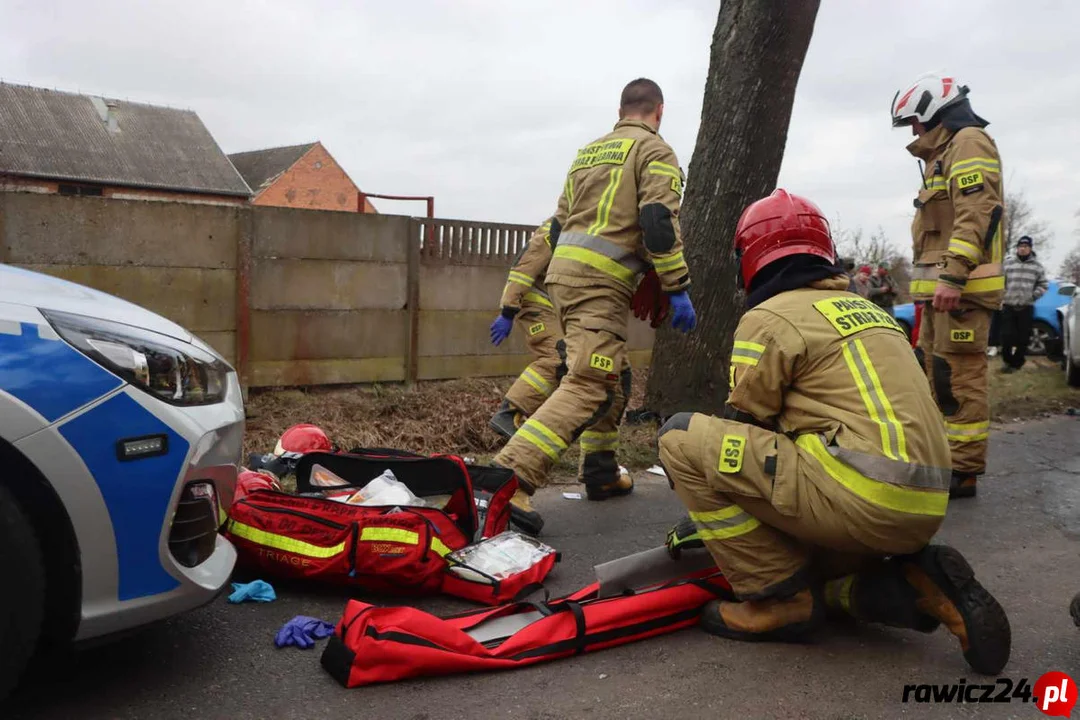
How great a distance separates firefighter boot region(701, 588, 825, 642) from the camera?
2713 millimetres

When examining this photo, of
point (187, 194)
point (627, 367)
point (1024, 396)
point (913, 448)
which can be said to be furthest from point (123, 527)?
point (187, 194)

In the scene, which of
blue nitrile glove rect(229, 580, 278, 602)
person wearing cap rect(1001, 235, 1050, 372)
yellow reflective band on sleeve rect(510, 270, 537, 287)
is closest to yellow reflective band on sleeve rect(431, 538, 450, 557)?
blue nitrile glove rect(229, 580, 278, 602)

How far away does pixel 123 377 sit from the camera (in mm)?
2113

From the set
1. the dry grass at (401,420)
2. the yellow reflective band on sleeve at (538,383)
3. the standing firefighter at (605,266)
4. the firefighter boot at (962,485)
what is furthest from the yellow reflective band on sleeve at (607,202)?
the firefighter boot at (962,485)

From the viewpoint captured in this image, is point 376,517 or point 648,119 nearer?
point 376,517

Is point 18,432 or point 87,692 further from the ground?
point 18,432

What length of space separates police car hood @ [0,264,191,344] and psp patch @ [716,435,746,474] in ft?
5.31

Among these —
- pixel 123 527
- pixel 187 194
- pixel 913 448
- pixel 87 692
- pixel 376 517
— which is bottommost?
pixel 87 692

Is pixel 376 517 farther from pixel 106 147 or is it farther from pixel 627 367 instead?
pixel 106 147

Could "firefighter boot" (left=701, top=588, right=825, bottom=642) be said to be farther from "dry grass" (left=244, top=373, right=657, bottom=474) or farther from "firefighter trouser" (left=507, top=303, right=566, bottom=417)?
"dry grass" (left=244, top=373, right=657, bottom=474)

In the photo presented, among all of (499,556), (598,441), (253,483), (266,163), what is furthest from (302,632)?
(266,163)

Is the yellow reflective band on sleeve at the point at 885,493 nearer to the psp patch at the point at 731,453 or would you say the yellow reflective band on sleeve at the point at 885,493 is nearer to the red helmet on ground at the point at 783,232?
the psp patch at the point at 731,453

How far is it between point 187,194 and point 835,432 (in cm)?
4093

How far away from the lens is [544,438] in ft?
12.7
